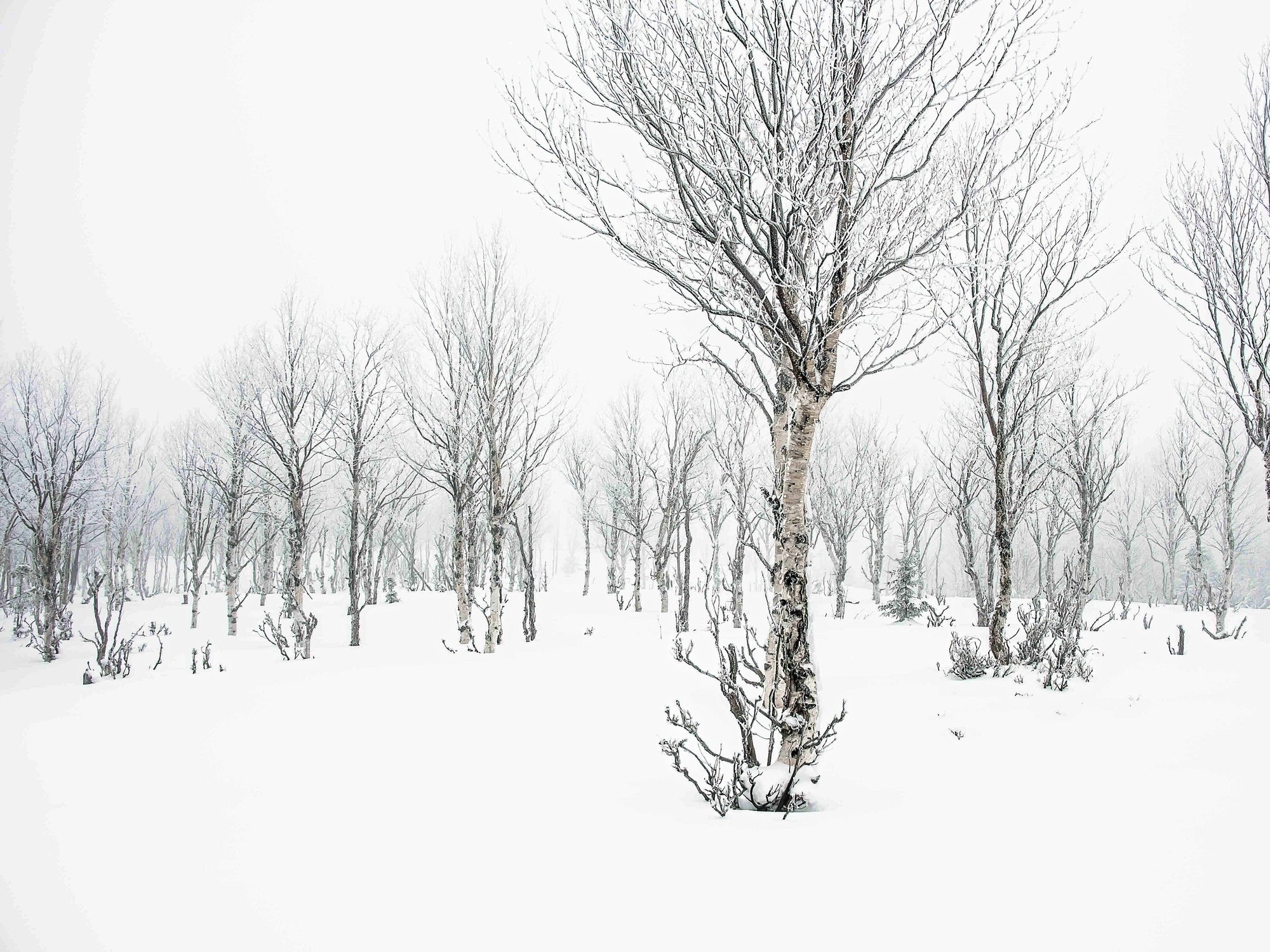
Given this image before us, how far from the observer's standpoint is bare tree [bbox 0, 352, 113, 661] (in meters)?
14.2

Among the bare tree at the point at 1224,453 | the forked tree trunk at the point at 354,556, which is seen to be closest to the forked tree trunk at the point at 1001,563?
the bare tree at the point at 1224,453

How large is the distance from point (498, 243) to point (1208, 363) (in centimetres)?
1337

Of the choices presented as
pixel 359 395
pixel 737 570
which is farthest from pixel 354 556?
pixel 737 570

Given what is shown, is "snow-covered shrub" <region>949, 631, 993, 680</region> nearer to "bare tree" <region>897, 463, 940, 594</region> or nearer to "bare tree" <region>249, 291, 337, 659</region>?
"bare tree" <region>897, 463, 940, 594</region>


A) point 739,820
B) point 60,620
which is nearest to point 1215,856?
point 739,820

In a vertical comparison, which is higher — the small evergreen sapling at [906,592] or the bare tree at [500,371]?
the bare tree at [500,371]

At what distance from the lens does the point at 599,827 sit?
2.93 m

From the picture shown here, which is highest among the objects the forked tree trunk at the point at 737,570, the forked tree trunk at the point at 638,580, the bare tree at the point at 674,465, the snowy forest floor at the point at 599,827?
the bare tree at the point at 674,465

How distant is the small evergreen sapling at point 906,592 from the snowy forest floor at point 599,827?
1113cm

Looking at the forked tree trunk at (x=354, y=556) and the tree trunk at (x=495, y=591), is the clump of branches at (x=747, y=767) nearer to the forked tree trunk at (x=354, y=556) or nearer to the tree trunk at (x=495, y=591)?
the tree trunk at (x=495, y=591)

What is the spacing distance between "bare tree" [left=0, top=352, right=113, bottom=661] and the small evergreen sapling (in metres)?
22.9

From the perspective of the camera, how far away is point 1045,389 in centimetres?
1113

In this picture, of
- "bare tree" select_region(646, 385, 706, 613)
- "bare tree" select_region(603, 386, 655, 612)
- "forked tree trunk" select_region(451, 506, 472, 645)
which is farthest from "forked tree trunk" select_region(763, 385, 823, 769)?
"bare tree" select_region(603, 386, 655, 612)

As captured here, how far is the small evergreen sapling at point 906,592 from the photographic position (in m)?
17.8
